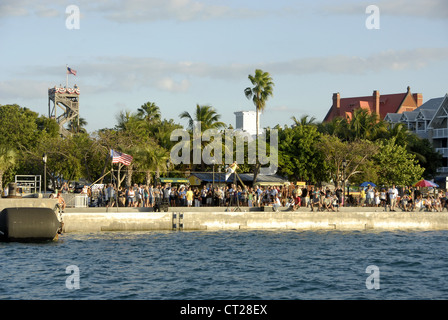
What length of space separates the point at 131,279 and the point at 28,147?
1657 inches

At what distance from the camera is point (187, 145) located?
57.9 meters

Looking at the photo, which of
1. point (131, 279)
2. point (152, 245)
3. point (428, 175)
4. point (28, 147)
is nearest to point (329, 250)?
point (152, 245)

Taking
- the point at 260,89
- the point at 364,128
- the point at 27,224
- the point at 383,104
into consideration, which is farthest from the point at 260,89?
the point at 383,104

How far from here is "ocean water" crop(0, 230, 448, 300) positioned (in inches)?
→ 766

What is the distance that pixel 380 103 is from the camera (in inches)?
4309

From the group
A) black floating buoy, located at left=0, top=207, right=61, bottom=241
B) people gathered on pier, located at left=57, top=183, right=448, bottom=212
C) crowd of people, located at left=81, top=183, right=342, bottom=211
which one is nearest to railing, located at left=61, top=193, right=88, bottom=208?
people gathered on pier, located at left=57, top=183, right=448, bottom=212

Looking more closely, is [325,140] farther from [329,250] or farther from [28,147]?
[329,250]

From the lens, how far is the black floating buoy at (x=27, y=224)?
27.5 m
